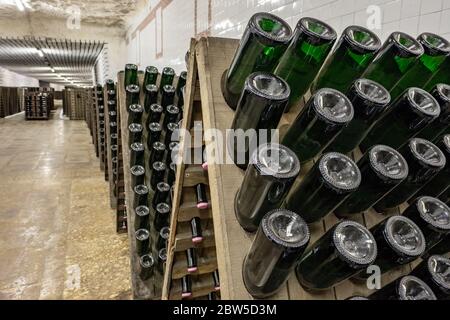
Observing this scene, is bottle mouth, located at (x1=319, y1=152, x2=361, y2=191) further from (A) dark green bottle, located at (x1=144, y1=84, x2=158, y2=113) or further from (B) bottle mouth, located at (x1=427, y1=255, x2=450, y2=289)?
→ (A) dark green bottle, located at (x1=144, y1=84, x2=158, y2=113)

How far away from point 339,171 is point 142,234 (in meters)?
1.54

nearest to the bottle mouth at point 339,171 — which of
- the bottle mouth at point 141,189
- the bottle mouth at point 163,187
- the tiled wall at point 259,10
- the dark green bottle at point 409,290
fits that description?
the dark green bottle at point 409,290

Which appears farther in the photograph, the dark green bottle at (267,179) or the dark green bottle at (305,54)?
the dark green bottle at (305,54)

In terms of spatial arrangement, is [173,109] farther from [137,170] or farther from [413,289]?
[413,289]

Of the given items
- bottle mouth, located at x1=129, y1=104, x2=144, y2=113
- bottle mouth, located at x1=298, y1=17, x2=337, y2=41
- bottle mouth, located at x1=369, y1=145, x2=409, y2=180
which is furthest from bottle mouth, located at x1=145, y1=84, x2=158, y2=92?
bottle mouth, located at x1=369, y1=145, x2=409, y2=180

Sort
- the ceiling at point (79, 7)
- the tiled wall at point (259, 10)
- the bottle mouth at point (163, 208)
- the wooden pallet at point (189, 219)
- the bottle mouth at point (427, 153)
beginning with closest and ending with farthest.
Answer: the bottle mouth at point (427, 153)
the wooden pallet at point (189, 219)
the tiled wall at point (259, 10)
the bottle mouth at point (163, 208)
the ceiling at point (79, 7)

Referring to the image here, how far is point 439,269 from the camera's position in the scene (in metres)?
0.64

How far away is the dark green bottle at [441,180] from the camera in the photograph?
718 mm

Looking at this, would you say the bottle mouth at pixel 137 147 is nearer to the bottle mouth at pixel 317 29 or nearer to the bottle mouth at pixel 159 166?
the bottle mouth at pixel 159 166

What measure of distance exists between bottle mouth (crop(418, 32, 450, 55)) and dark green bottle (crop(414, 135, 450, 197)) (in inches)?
9.4

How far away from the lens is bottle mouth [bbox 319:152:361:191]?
1.88 ft

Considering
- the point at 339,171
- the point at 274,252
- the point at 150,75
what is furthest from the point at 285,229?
the point at 150,75

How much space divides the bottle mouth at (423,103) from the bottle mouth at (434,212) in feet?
0.63
